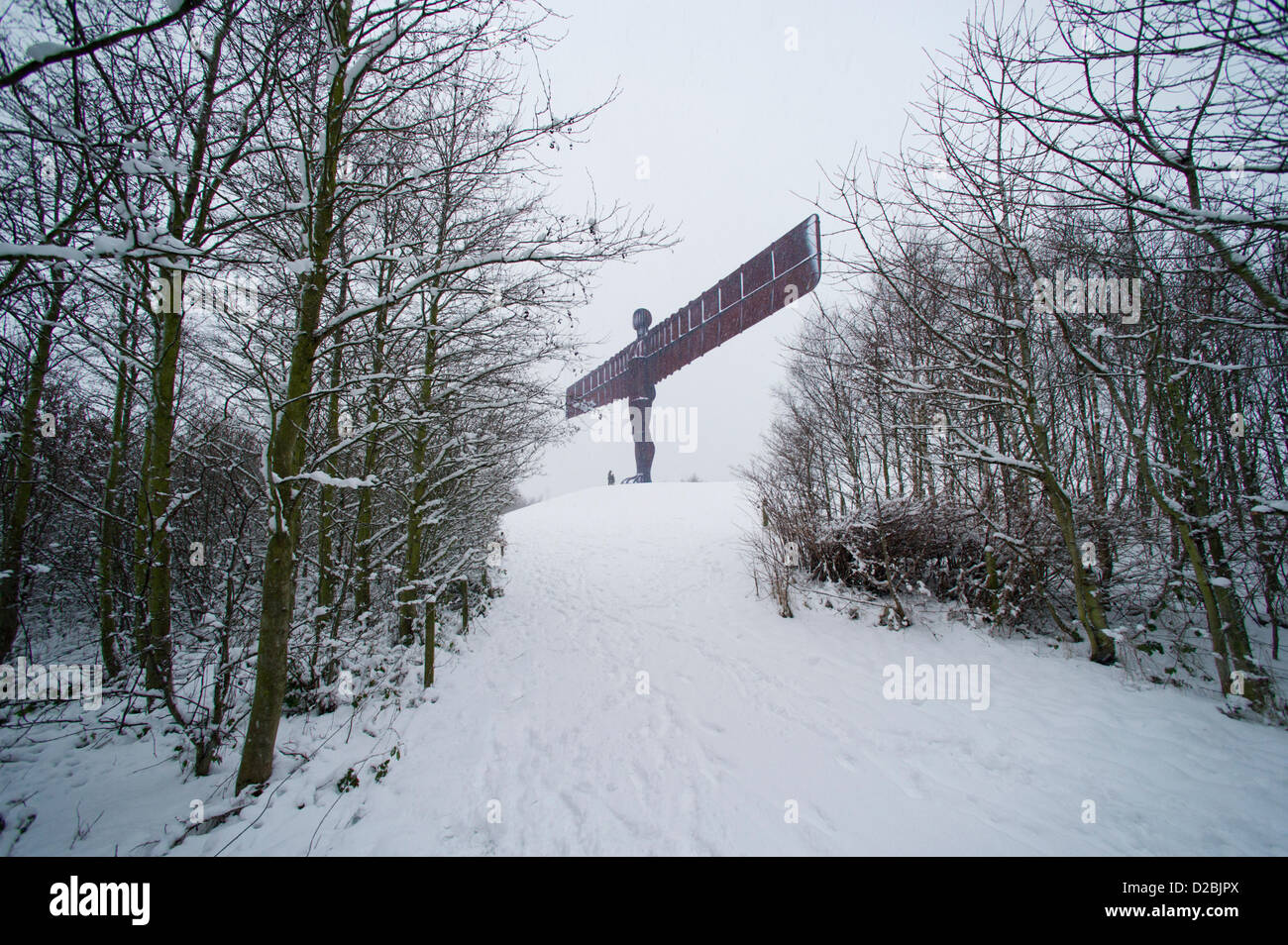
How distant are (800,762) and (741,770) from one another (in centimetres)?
47

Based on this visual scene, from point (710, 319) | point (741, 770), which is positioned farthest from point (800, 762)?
point (710, 319)

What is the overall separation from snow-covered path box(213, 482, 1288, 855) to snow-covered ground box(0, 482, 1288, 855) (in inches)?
0.6

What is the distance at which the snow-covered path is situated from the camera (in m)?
2.58

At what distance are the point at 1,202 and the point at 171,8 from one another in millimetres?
3259

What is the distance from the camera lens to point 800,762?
10.8 ft

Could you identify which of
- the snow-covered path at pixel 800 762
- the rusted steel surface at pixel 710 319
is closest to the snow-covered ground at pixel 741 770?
the snow-covered path at pixel 800 762

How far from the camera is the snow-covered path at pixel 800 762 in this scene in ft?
8.46

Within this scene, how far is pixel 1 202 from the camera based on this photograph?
3205 mm

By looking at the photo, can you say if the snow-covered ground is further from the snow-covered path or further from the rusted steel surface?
the rusted steel surface

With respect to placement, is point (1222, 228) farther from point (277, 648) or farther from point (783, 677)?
point (277, 648)

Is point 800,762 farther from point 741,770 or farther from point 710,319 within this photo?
point 710,319

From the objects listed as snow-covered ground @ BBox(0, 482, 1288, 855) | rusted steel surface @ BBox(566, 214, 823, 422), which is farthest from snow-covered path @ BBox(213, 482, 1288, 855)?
rusted steel surface @ BBox(566, 214, 823, 422)

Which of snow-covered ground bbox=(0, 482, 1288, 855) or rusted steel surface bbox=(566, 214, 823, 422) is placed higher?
rusted steel surface bbox=(566, 214, 823, 422)

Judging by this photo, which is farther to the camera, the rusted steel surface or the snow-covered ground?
the rusted steel surface
